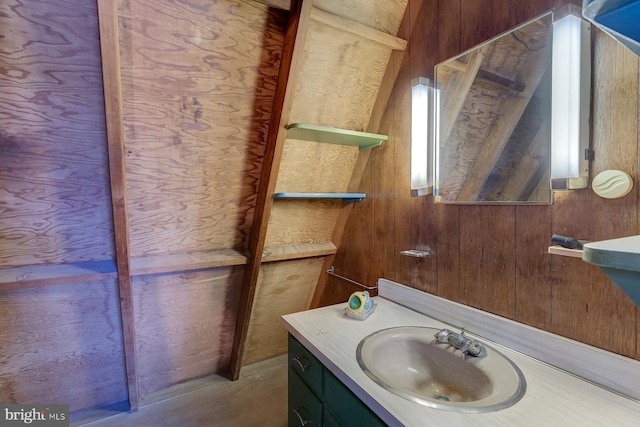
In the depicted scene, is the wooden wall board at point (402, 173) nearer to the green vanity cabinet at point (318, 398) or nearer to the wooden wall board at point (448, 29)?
the wooden wall board at point (448, 29)

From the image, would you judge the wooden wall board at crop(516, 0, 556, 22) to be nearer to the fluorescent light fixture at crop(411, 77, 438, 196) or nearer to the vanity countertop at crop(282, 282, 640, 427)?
the fluorescent light fixture at crop(411, 77, 438, 196)

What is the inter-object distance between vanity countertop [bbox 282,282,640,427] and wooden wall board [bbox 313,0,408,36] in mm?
1406

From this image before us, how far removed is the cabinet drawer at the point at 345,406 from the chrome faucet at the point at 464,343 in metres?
0.40

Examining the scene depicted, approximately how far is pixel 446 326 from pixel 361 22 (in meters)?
1.44

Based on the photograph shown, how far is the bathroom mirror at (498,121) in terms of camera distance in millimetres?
1010

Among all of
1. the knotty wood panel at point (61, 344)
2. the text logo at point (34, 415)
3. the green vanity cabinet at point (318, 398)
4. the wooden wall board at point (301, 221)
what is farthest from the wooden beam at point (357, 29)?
the text logo at point (34, 415)

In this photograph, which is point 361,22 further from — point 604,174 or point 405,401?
point 405,401

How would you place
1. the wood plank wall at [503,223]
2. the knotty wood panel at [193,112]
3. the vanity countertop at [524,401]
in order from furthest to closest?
the knotty wood panel at [193,112] → the wood plank wall at [503,223] → the vanity countertop at [524,401]

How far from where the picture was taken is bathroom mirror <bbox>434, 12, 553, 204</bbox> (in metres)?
1.01

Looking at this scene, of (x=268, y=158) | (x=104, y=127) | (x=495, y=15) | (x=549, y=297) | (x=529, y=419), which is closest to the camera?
(x=529, y=419)

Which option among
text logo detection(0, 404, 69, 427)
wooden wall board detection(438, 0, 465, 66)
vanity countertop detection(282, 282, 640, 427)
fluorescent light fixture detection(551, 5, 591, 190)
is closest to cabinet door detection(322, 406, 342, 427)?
vanity countertop detection(282, 282, 640, 427)

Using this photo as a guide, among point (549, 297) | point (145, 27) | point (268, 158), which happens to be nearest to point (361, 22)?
point (268, 158)

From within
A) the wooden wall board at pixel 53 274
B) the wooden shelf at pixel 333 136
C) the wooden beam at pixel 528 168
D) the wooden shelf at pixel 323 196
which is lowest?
the wooden wall board at pixel 53 274

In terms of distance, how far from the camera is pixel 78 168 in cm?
130
